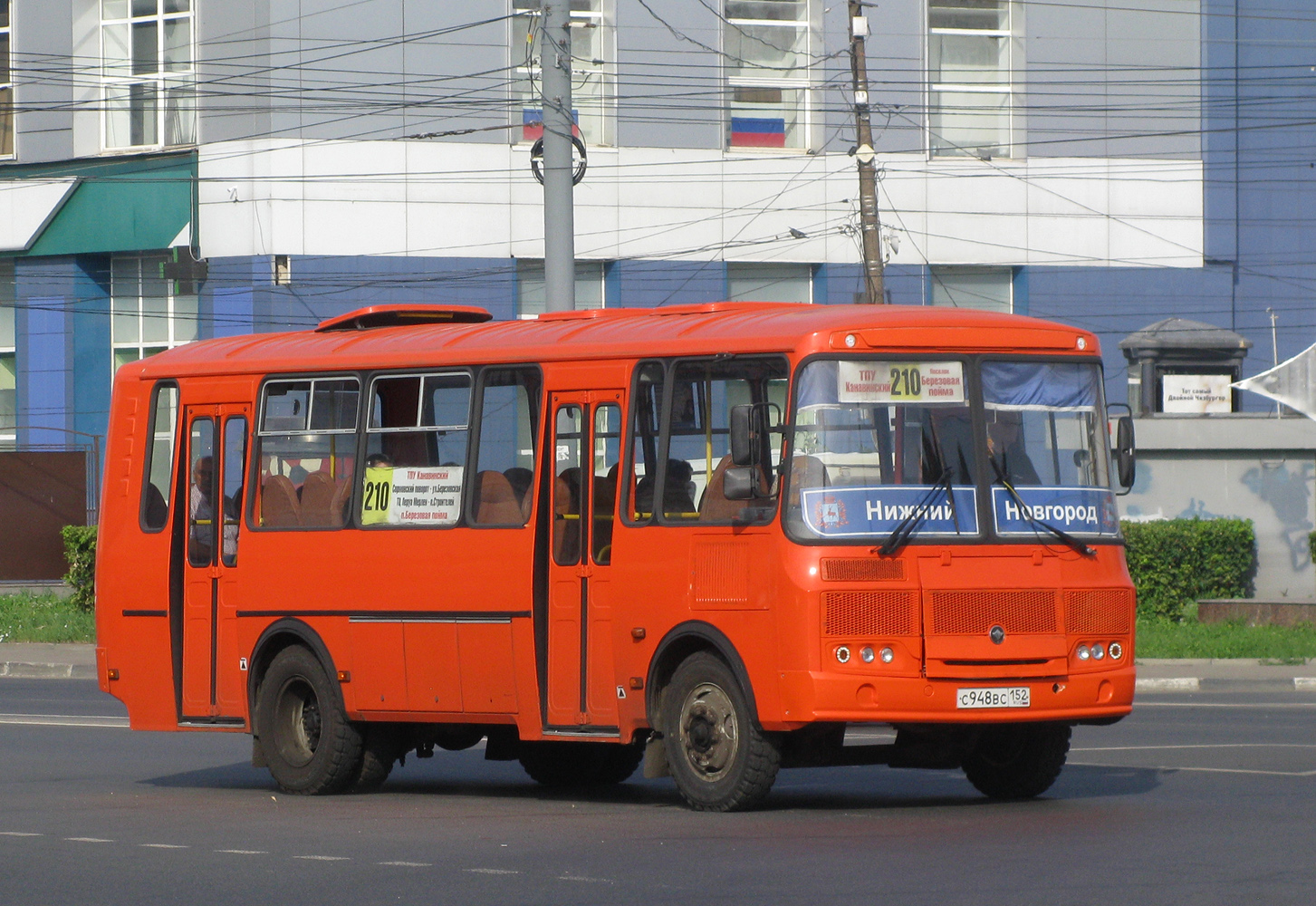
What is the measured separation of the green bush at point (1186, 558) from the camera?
2659 centimetres

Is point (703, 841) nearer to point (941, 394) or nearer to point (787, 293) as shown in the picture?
point (941, 394)

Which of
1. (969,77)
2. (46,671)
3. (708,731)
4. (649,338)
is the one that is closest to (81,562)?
(46,671)

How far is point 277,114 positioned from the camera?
122ft

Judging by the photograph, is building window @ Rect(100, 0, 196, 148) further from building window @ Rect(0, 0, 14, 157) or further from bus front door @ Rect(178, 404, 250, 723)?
bus front door @ Rect(178, 404, 250, 723)

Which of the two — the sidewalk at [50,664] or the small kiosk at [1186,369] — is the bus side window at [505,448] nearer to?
the sidewalk at [50,664]

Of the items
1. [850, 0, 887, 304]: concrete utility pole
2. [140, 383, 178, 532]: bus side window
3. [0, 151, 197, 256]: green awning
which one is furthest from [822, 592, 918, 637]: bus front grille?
[0, 151, 197, 256]: green awning

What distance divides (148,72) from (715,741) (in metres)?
30.7

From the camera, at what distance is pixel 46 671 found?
25.7 m

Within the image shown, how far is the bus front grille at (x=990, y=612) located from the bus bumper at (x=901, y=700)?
255 millimetres

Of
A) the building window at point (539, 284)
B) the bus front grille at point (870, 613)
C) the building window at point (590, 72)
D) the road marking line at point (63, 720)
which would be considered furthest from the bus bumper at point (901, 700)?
the building window at point (590, 72)

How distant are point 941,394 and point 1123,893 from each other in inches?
139

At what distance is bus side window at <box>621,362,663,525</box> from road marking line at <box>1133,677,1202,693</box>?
37.2 ft

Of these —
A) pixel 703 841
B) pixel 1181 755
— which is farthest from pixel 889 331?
pixel 1181 755

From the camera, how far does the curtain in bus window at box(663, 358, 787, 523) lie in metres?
11.1
